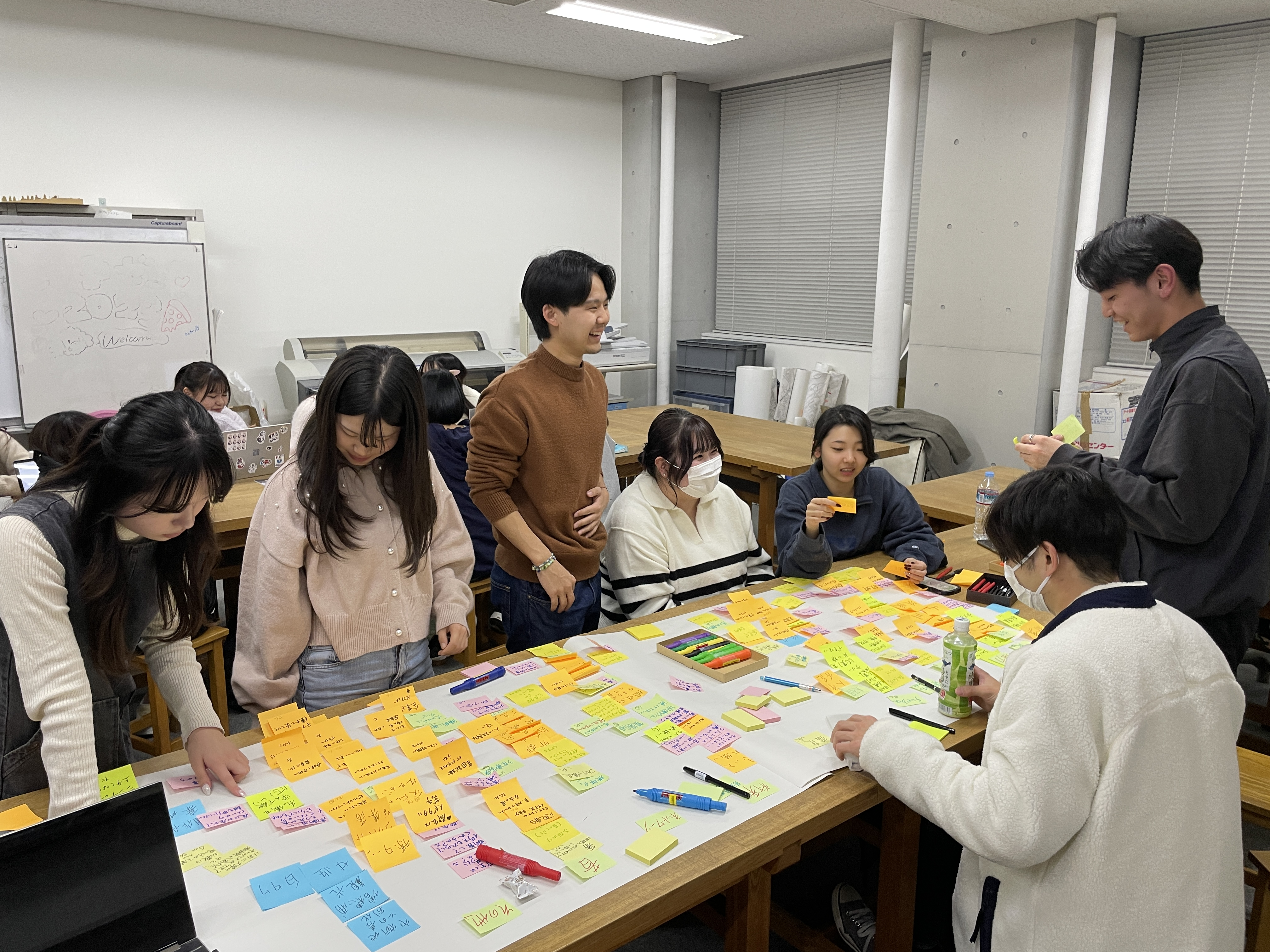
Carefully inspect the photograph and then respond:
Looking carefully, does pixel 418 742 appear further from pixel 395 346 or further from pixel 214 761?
pixel 395 346

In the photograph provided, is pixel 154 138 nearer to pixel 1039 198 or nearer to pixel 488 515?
pixel 488 515

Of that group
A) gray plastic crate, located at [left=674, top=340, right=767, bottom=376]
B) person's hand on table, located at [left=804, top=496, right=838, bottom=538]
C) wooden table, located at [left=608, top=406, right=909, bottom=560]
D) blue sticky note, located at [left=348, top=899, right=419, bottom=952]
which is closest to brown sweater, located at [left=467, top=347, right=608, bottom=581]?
person's hand on table, located at [left=804, top=496, right=838, bottom=538]

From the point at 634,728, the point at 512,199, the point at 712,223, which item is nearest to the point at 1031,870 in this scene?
the point at 634,728

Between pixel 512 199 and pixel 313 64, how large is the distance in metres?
1.58

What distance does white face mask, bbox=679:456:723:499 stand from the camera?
98.3 inches

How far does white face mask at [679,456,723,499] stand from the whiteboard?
335 cm

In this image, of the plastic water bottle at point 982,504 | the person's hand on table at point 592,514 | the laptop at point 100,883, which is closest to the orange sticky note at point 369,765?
the laptop at point 100,883

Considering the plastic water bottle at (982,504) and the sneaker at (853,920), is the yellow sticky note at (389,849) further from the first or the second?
the plastic water bottle at (982,504)

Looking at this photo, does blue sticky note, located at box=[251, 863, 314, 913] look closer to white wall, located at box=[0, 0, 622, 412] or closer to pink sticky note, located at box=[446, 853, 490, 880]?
pink sticky note, located at box=[446, 853, 490, 880]

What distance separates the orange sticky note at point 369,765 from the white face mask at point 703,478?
1.22m

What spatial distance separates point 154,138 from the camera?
5020mm

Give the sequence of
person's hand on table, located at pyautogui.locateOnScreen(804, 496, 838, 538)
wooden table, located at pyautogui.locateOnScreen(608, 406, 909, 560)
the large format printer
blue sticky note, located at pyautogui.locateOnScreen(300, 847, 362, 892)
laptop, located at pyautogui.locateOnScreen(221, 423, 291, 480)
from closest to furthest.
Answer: blue sticky note, located at pyautogui.locateOnScreen(300, 847, 362, 892) < person's hand on table, located at pyautogui.locateOnScreen(804, 496, 838, 538) < laptop, located at pyautogui.locateOnScreen(221, 423, 291, 480) < wooden table, located at pyautogui.locateOnScreen(608, 406, 909, 560) < the large format printer

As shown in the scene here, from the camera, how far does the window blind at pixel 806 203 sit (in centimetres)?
610

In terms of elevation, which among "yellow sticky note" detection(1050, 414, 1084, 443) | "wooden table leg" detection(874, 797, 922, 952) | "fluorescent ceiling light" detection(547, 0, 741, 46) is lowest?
"wooden table leg" detection(874, 797, 922, 952)
